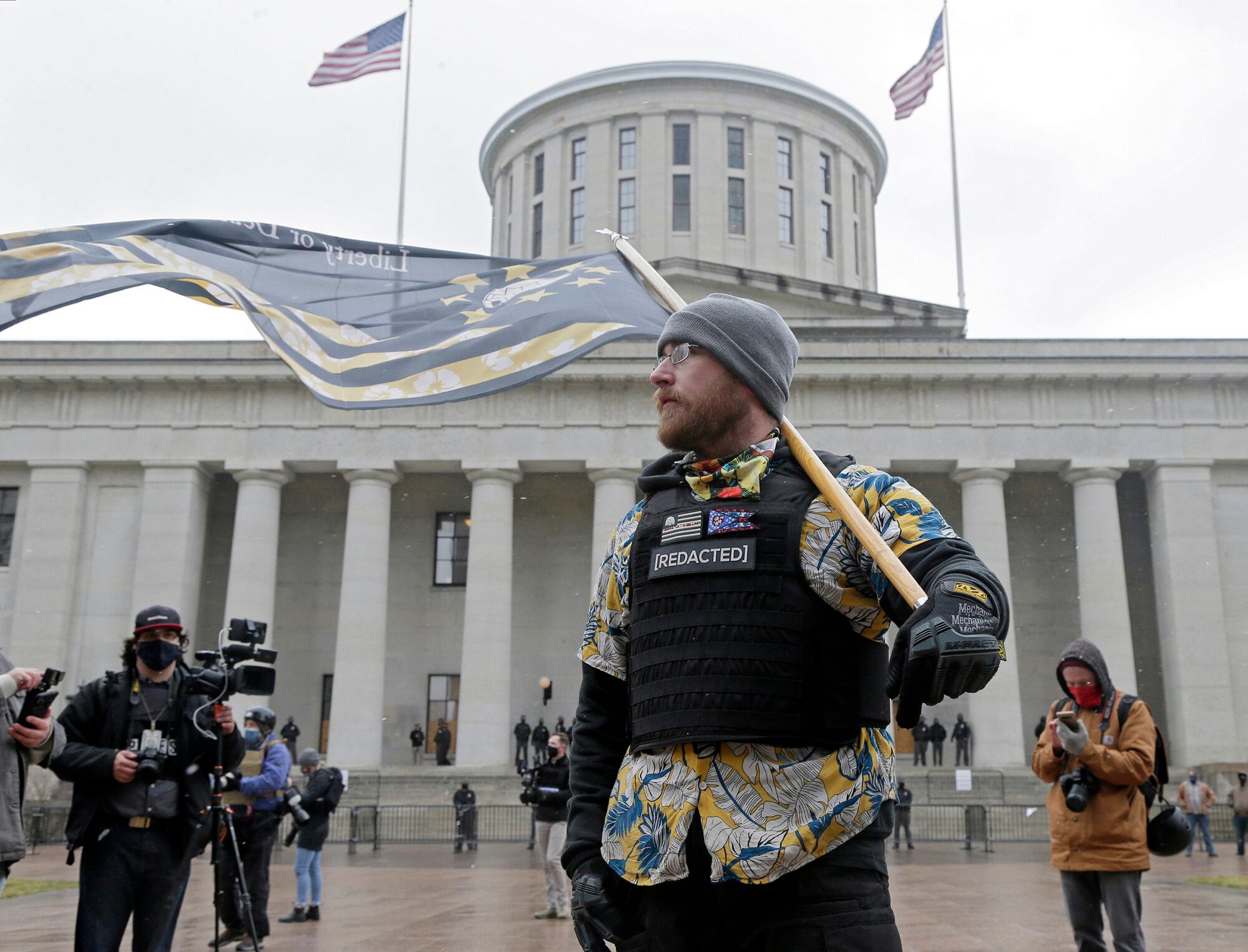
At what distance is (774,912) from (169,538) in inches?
1569

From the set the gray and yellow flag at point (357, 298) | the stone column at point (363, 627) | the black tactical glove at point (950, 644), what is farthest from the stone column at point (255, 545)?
the black tactical glove at point (950, 644)

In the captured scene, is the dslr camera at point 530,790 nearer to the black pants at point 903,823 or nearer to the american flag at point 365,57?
the black pants at point 903,823

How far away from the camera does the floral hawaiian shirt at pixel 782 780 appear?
281cm

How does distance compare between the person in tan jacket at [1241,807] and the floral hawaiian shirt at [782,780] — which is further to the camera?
the person in tan jacket at [1241,807]

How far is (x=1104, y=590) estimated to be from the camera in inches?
1513

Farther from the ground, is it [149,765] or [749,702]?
[749,702]

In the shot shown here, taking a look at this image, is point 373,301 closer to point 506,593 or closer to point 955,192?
point 506,593

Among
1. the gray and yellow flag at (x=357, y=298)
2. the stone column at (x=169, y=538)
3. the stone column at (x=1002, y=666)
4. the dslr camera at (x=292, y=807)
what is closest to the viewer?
the gray and yellow flag at (x=357, y=298)

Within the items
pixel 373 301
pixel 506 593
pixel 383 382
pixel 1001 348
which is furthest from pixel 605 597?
pixel 1001 348

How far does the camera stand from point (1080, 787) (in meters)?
6.69

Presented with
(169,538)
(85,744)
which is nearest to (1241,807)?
(85,744)

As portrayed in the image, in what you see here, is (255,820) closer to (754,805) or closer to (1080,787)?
(1080,787)

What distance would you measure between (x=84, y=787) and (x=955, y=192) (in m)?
42.7

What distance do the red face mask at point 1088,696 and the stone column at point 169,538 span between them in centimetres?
3595
